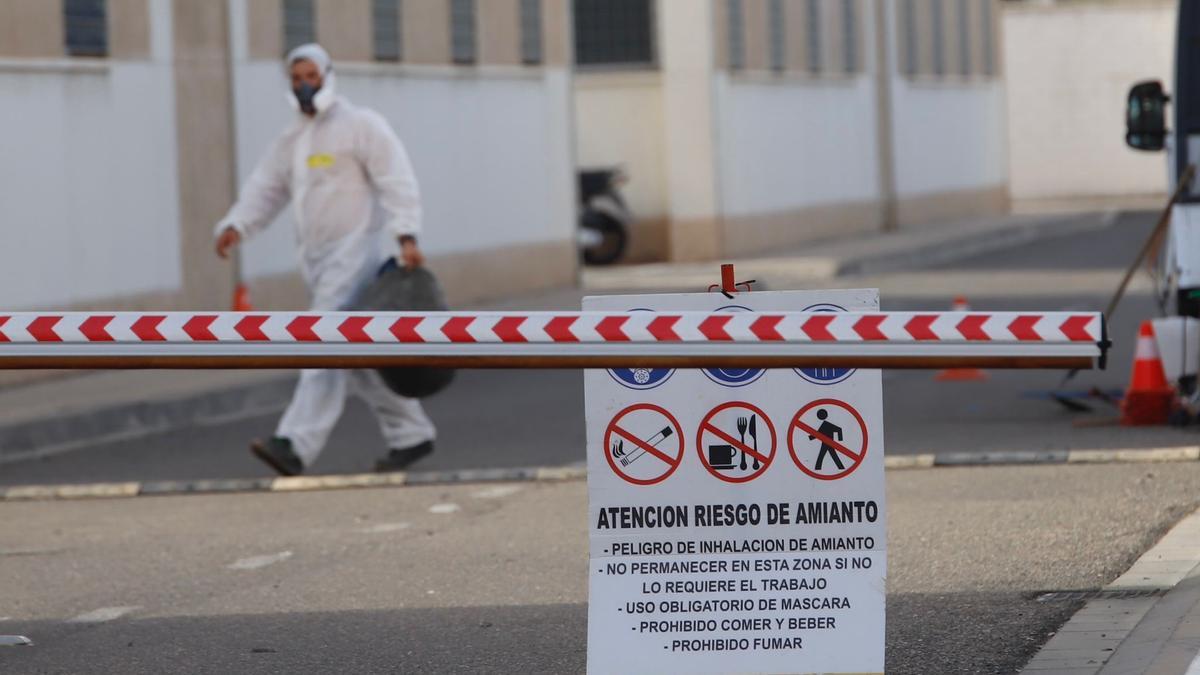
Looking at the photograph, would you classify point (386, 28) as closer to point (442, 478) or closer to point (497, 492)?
point (442, 478)

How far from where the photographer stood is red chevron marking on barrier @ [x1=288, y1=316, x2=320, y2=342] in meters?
6.03

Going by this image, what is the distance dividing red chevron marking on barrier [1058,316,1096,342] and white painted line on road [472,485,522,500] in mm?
4977

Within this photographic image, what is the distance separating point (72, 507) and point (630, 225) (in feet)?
64.5

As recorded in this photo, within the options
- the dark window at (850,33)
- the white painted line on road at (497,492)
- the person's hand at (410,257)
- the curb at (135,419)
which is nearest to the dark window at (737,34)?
the dark window at (850,33)

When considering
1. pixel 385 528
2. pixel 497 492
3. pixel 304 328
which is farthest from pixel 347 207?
pixel 304 328

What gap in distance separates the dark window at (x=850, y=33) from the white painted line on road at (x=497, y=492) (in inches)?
985

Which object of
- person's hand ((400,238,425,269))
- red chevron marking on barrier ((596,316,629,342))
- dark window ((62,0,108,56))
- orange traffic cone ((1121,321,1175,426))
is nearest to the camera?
red chevron marking on barrier ((596,316,629,342))

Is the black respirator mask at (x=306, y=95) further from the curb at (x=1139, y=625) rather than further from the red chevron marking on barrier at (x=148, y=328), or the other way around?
the red chevron marking on barrier at (x=148, y=328)

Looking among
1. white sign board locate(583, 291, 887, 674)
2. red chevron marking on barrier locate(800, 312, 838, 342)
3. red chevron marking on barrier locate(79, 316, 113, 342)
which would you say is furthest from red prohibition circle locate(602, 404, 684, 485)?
red chevron marking on barrier locate(79, 316, 113, 342)

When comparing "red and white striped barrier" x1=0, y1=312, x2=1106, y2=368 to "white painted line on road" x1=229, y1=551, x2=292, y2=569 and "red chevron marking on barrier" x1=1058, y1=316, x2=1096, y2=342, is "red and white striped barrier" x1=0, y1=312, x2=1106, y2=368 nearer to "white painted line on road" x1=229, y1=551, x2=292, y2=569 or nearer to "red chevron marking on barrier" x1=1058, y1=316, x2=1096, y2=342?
"red chevron marking on barrier" x1=1058, y1=316, x2=1096, y2=342

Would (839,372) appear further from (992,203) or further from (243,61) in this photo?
(992,203)

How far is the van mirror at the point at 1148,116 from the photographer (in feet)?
42.4

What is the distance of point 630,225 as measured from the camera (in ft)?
99.2

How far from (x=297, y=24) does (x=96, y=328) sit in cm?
1468
